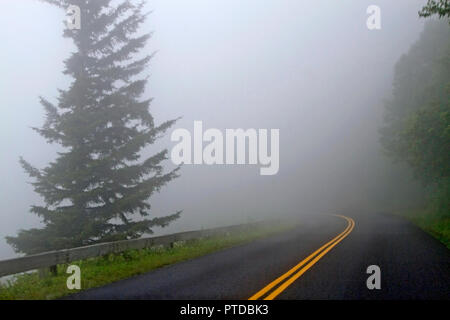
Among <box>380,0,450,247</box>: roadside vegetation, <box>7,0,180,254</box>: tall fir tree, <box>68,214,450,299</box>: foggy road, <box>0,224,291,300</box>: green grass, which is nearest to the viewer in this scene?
<box>68,214,450,299</box>: foggy road

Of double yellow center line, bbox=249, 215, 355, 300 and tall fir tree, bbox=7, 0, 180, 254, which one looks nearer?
double yellow center line, bbox=249, 215, 355, 300

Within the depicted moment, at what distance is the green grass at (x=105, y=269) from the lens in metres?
8.30

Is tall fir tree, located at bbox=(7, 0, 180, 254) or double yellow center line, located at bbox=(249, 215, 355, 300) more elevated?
tall fir tree, located at bbox=(7, 0, 180, 254)

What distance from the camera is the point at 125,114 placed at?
54.9 feet

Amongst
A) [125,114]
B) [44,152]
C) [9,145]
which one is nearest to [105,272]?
[125,114]

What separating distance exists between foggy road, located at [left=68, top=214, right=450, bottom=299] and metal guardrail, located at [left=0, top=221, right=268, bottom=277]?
1671mm

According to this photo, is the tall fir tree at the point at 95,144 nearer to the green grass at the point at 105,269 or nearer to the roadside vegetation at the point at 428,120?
the green grass at the point at 105,269

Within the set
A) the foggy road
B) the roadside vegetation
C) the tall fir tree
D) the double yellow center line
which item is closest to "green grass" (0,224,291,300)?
the foggy road

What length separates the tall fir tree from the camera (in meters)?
15.2

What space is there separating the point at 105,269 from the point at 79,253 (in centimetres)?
79

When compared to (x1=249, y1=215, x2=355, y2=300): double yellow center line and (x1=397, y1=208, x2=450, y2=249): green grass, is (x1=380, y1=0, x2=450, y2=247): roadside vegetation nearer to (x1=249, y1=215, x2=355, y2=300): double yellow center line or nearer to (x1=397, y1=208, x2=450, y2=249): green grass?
(x1=397, y1=208, x2=450, y2=249): green grass

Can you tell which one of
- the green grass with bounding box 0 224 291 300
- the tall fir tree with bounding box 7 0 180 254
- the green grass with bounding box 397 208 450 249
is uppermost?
the tall fir tree with bounding box 7 0 180 254

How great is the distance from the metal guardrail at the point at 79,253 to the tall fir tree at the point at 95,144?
1.92m
